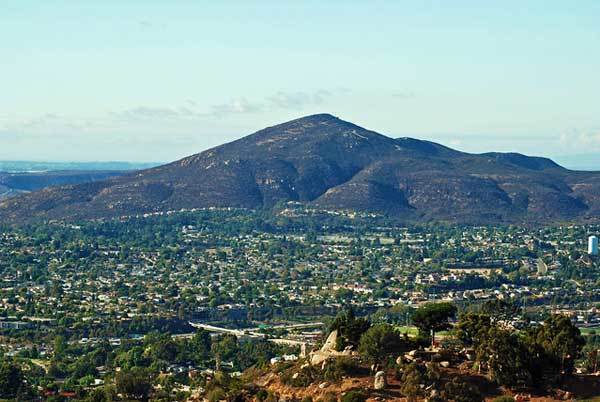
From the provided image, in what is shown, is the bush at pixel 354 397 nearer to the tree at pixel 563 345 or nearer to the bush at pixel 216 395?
the bush at pixel 216 395

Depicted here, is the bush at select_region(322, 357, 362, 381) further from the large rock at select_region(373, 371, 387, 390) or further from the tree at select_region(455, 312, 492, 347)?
the tree at select_region(455, 312, 492, 347)

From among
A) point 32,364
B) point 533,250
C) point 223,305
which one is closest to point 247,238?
point 533,250

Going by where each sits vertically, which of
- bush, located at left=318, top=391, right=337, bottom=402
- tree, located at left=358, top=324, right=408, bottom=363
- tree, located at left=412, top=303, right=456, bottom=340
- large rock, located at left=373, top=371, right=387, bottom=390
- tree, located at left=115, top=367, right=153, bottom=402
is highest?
tree, located at left=412, top=303, right=456, bottom=340

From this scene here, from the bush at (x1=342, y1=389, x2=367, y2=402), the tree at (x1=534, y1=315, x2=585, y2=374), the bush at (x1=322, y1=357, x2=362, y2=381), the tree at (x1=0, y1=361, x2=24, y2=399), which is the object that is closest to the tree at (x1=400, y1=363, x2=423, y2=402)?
the bush at (x1=342, y1=389, x2=367, y2=402)

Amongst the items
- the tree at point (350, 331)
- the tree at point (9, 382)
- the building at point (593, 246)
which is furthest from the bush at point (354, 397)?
the building at point (593, 246)

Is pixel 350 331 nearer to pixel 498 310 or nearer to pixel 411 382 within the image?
pixel 411 382
